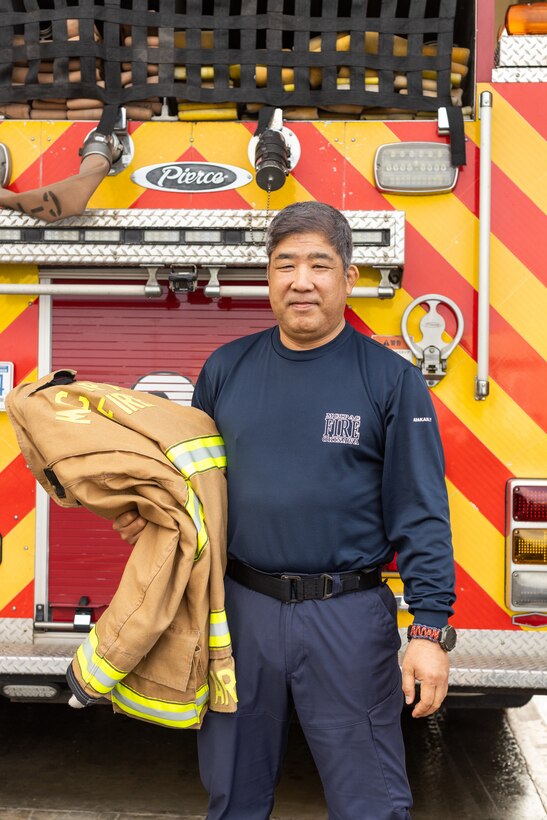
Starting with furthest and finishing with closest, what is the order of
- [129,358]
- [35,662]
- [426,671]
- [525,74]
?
[129,358] → [525,74] → [35,662] → [426,671]

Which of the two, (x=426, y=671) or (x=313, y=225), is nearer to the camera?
(x=426, y=671)

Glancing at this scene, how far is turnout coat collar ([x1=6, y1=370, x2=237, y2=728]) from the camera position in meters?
2.07

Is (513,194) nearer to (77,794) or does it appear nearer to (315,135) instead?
(315,135)

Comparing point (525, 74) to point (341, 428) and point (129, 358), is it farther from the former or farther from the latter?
point (129, 358)

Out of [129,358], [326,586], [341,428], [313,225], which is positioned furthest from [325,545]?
[129,358]

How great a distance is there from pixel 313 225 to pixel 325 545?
0.82 metres

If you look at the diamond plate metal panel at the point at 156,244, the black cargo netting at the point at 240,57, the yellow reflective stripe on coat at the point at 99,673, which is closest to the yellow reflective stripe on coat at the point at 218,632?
the yellow reflective stripe on coat at the point at 99,673

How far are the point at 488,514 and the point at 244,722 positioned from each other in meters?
Answer: 1.08

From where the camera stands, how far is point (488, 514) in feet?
9.17

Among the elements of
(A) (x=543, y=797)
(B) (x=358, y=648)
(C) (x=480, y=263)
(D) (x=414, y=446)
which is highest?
(C) (x=480, y=263)

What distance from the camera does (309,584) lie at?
215 centimetres

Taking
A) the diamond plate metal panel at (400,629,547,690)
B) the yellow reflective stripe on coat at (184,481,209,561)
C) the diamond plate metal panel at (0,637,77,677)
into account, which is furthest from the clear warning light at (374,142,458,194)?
the diamond plate metal panel at (0,637,77,677)

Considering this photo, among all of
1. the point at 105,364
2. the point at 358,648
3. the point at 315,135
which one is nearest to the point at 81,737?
the point at 105,364

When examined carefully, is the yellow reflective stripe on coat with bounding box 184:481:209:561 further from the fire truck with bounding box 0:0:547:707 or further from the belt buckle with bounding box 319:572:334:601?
the fire truck with bounding box 0:0:547:707
